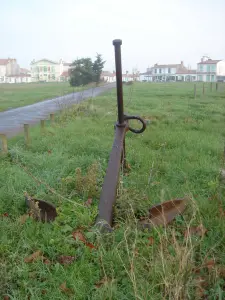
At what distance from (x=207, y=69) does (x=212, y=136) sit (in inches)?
3326

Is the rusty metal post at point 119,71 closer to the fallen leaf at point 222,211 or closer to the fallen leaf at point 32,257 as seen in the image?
the fallen leaf at point 222,211

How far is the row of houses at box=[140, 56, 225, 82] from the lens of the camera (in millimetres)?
82644

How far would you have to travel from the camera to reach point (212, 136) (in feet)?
23.0

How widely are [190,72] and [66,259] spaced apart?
93.6 meters

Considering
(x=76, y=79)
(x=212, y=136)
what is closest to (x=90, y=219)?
(x=212, y=136)

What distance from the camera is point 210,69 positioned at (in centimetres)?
8481

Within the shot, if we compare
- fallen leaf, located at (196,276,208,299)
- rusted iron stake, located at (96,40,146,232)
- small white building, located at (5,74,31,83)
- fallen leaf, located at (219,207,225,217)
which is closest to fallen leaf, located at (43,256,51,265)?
rusted iron stake, located at (96,40,146,232)

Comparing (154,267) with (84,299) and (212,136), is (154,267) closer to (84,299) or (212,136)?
(84,299)

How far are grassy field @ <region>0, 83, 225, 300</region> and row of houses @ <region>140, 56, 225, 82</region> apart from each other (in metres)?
78.5

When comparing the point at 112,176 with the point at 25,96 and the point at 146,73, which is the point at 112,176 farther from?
the point at 146,73

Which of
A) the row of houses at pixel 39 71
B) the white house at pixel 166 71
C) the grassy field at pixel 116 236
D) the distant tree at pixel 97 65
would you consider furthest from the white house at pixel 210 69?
the grassy field at pixel 116 236

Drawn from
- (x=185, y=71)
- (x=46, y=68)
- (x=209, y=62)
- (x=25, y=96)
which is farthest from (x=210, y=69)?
(x=25, y=96)

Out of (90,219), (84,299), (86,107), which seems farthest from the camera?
(86,107)

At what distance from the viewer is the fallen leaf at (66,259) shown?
98.0 inches
